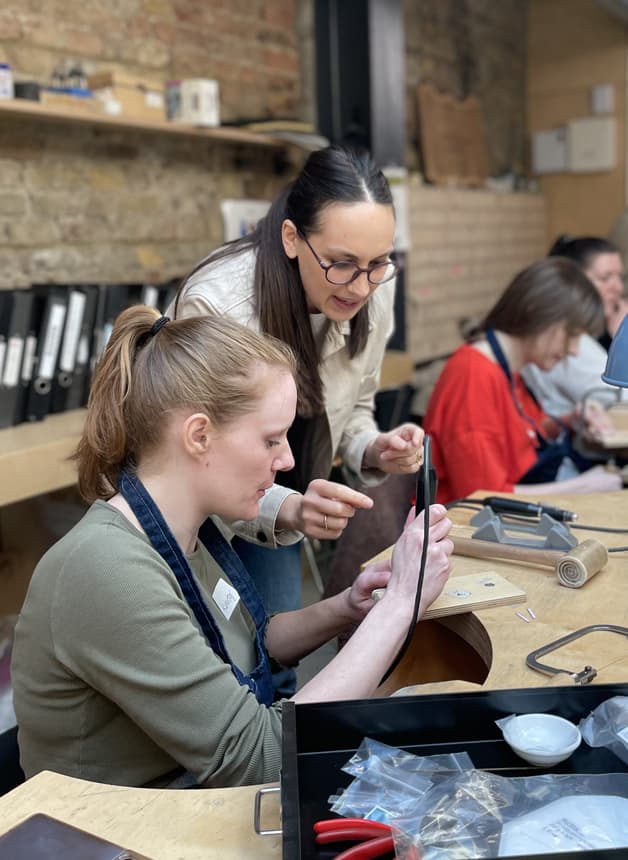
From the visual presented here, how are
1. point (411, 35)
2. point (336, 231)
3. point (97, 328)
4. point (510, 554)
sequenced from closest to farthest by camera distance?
1. point (510, 554)
2. point (336, 231)
3. point (97, 328)
4. point (411, 35)

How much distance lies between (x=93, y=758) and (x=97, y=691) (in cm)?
10

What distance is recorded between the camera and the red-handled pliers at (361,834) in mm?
804

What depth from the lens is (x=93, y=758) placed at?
1.16 meters

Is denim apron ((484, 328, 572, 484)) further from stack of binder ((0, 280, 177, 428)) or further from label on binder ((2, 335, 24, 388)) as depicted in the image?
label on binder ((2, 335, 24, 388))

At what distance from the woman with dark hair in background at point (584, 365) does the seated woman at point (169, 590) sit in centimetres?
196

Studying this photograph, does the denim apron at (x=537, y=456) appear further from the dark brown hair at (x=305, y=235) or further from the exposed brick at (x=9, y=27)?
the exposed brick at (x=9, y=27)

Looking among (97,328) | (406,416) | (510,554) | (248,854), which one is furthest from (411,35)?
(248,854)

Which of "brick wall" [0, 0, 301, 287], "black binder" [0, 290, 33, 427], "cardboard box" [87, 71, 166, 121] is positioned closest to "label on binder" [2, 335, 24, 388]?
"black binder" [0, 290, 33, 427]

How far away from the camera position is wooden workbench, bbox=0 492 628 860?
0.89m

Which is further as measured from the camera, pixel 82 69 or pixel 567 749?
pixel 82 69

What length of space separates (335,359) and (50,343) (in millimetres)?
1159

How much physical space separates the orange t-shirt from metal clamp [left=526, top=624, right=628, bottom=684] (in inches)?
41.9

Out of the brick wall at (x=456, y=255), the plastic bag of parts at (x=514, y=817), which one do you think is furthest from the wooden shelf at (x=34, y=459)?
the brick wall at (x=456, y=255)

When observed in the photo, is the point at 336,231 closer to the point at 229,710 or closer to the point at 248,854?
the point at 229,710
